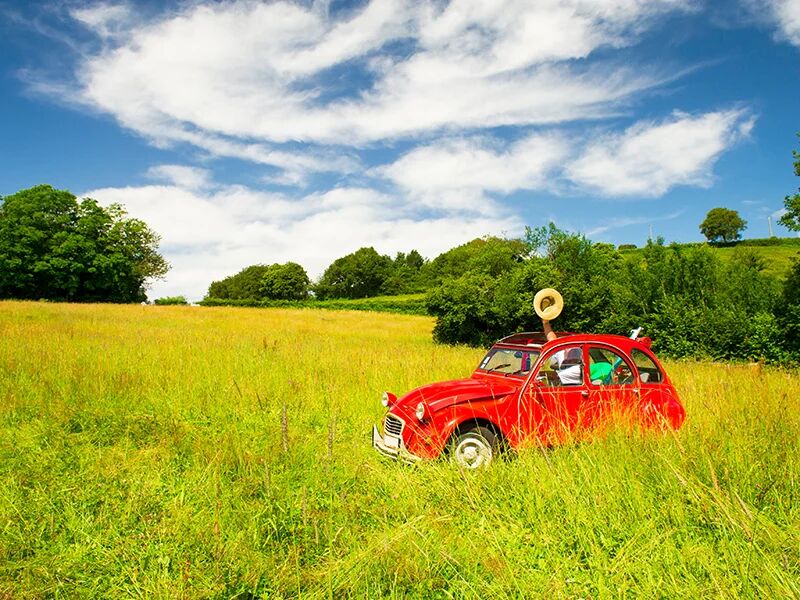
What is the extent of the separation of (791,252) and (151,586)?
71678mm

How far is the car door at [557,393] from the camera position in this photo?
5059 mm

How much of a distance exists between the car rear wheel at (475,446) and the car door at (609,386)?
1.12m

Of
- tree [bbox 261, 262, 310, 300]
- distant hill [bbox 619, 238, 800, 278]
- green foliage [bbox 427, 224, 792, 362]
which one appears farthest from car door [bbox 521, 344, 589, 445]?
tree [bbox 261, 262, 310, 300]

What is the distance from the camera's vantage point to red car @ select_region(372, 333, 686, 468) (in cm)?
494

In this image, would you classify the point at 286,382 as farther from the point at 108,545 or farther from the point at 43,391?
the point at 108,545

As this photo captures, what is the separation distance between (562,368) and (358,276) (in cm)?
9345

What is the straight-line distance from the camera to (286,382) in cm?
952

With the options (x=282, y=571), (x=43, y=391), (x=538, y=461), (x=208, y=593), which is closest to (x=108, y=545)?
(x=208, y=593)

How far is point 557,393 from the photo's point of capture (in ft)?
17.3

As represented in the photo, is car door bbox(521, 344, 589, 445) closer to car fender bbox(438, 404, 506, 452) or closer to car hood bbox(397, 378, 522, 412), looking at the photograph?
car hood bbox(397, 378, 522, 412)

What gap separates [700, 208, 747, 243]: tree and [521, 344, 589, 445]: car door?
97922mm

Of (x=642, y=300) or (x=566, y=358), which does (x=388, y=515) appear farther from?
(x=642, y=300)

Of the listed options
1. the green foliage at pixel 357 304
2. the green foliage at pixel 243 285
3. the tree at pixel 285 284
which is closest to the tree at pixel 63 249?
the green foliage at pixel 357 304

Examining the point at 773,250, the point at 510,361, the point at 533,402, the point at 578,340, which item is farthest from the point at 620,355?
the point at 773,250
